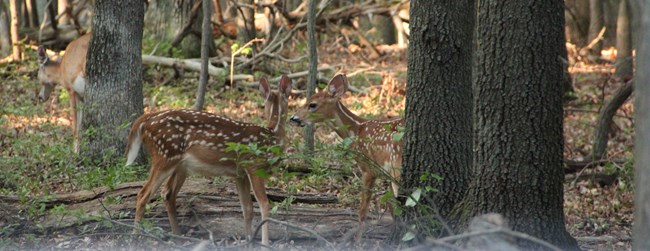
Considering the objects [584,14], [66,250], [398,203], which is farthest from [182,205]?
[584,14]

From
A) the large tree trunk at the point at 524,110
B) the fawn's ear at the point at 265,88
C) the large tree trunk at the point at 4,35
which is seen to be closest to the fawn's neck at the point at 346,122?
the fawn's ear at the point at 265,88

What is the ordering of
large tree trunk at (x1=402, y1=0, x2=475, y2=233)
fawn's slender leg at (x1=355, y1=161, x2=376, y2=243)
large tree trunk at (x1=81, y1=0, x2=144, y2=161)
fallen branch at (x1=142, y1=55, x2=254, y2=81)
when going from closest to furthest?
large tree trunk at (x1=402, y1=0, x2=475, y2=233) < fawn's slender leg at (x1=355, y1=161, x2=376, y2=243) < large tree trunk at (x1=81, y1=0, x2=144, y2=161) < fallen branch at (x1=142, y1=55, x2=254, y2=81)

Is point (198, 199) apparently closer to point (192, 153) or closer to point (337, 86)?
point (192, 153)

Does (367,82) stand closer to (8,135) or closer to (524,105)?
(8,135)

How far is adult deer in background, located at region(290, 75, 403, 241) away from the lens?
8.50 metres

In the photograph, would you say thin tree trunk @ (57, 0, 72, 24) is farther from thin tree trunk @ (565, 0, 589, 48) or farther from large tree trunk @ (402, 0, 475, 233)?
large tree trunk @ (402, 0, 475, 233)

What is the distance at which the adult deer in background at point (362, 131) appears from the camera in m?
8.50

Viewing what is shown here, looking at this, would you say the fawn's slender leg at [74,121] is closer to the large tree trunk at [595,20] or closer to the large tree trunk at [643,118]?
the large tree trunk at [643,118]

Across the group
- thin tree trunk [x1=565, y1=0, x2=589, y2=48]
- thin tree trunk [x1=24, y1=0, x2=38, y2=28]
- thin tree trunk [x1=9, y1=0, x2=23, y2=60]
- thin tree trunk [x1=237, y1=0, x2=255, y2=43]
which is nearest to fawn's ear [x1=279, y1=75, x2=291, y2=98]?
thin tree trunk [x1=237, y1=0, x2=255, y2=43]

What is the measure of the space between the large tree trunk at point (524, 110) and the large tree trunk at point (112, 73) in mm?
5244

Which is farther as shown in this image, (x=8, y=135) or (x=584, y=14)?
(x=584, y=14)

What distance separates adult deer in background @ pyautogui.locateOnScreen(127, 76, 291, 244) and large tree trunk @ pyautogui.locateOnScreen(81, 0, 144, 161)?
2.16 meters

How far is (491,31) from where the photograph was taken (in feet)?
21.1

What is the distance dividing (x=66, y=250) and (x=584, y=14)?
18.5 metres
